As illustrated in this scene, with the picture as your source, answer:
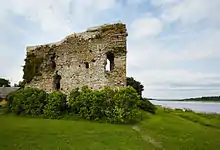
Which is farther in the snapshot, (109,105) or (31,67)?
(31,67)

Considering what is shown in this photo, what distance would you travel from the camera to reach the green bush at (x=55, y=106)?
81.9 feet

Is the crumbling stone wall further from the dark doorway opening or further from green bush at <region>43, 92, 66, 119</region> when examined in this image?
green bush at <region>43, 92, 66, 119</region>

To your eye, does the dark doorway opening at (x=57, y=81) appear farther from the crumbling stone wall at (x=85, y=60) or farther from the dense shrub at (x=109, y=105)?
the dense shrub at (x=109, y=105)

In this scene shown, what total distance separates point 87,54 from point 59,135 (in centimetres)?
1318

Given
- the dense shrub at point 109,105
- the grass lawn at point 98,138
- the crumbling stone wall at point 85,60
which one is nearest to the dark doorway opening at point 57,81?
the crumbling stone wall at point 85,60

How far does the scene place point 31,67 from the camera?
3247 cm

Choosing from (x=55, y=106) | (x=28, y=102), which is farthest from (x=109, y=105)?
(x=28, y=102)

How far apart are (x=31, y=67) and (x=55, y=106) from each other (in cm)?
868

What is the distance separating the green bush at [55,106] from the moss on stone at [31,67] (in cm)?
641

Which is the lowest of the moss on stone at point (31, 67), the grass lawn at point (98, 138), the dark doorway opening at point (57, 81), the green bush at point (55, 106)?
the grass lawn at point (98, 138)

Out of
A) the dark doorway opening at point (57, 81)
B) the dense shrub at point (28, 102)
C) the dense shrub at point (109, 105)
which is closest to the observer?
the dense shrub at point (109, 105)

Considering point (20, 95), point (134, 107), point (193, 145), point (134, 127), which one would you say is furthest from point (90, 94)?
point (193, 145)

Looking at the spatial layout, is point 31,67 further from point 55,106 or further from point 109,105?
point 109,105

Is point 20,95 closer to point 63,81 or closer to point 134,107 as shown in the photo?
point 63,81
